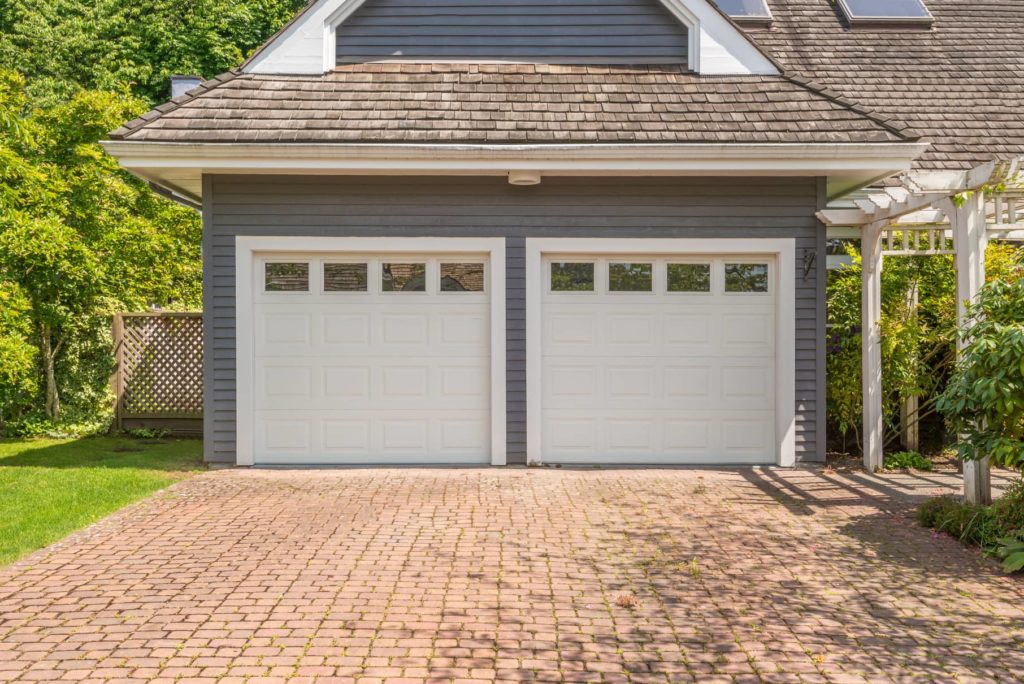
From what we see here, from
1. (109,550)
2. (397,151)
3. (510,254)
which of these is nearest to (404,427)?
(510,254)

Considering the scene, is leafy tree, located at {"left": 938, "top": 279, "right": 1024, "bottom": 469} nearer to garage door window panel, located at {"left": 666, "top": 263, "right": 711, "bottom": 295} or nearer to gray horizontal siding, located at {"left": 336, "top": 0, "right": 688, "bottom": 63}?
garage door window panel, located at {"left": 666, "top": 263, "right": 711, "bottom": 295}

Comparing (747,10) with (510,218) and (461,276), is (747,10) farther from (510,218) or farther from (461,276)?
(461,276)

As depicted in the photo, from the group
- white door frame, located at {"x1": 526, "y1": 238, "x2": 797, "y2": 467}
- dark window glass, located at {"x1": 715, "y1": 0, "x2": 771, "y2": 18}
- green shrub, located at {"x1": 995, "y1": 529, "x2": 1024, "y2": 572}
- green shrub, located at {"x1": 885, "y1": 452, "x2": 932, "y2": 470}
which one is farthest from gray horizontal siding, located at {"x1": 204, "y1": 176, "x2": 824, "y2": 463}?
dark window glass, located at {"x1": 715, "y1": 0, "x2": 771, "y2": 18}

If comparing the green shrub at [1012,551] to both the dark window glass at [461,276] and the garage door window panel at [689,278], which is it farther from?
the dark window glass at [461,276]

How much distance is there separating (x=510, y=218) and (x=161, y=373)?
17.8 ft

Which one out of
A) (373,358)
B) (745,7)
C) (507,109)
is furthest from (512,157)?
(745,7)

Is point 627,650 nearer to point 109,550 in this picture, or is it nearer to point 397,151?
point 109,550

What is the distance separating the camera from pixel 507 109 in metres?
8.39

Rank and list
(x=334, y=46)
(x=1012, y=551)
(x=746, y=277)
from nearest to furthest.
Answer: (x=1012, y=551), (x=746, y=277), (x=334, y=46)

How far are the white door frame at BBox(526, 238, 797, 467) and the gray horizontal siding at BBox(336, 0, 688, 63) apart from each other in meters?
2.48

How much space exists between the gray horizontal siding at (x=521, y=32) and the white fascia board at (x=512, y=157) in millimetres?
2062

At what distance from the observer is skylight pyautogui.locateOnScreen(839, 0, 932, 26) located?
12.1 meters

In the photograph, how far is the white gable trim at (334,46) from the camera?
8.91 m

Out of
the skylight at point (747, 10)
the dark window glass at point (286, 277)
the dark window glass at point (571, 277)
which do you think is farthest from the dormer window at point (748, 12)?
the dark window glass at point (286, 277)
